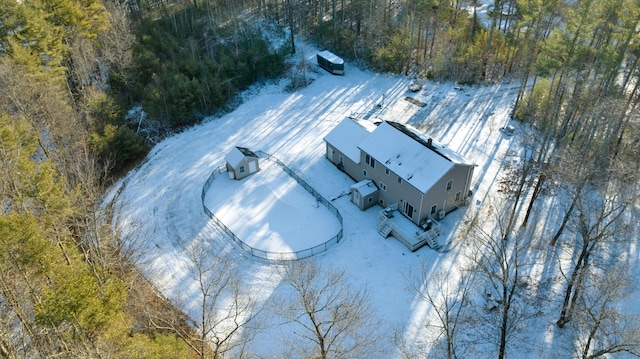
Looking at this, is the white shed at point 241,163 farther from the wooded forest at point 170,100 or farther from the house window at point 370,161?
the wooded forest at point 170,100

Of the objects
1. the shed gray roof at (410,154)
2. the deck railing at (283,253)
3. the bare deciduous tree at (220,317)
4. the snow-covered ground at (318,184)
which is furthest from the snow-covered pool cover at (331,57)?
the bare deciduous tree at (220,317)

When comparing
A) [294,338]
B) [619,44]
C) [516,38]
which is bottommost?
[294,338]

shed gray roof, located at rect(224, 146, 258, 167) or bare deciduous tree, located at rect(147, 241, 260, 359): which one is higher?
shed gray roof, located at rect(224, 146, 258, 167)

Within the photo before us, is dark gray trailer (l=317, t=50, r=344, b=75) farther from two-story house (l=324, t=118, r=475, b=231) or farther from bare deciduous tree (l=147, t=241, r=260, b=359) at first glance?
bare deciduous tree (l=147, t=241, r=260, b=359)

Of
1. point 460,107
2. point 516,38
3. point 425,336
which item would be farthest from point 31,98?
point 516,38

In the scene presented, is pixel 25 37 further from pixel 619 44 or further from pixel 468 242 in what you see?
pixel 619 44

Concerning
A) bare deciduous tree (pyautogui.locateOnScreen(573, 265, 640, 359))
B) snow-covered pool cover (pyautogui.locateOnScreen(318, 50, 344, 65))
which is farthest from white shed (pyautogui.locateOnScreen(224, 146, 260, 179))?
bare deciduous tree (pyautogui.locateOnScreen(573, 265, 640, 359))
